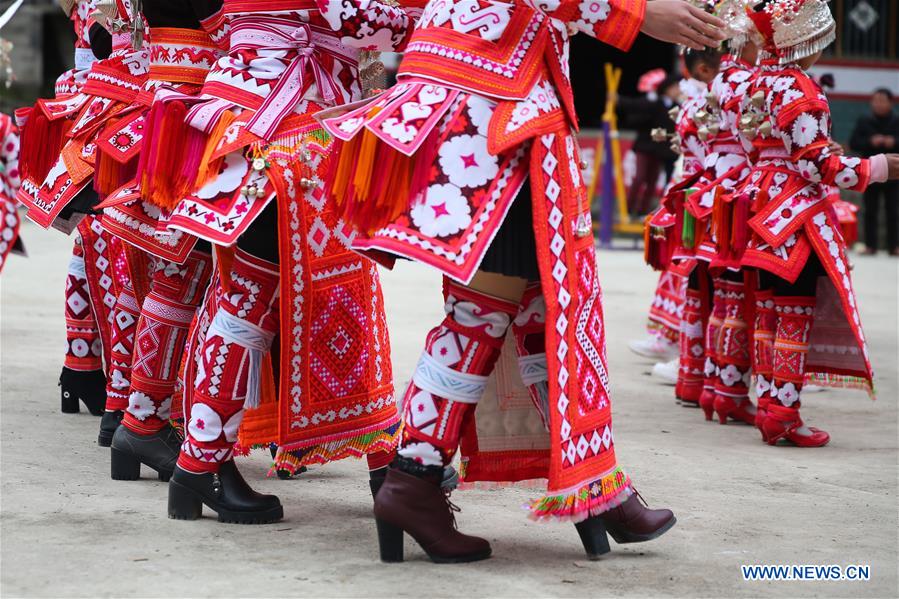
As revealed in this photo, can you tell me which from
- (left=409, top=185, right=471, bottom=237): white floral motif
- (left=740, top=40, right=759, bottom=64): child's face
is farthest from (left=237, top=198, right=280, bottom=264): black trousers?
(left=740, top=40, right=759, bottom=64): child's face

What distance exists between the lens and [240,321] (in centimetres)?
338

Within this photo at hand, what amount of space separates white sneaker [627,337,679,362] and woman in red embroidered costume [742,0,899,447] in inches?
78.0

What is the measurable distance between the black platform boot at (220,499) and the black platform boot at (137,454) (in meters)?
0.49

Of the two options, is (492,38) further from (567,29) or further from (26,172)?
(26,172)

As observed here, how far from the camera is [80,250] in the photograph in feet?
16.7

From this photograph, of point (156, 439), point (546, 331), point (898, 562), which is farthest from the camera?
point (156, 439)

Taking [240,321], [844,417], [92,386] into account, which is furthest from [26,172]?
[844,417]

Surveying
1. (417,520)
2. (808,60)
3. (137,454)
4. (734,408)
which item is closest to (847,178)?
(808,60)

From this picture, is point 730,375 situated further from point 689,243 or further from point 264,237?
point 264,237

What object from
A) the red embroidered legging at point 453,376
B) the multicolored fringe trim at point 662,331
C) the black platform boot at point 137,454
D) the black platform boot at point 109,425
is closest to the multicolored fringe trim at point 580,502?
the red embroidered legging at point 453,376

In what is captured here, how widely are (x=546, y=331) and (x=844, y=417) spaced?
3203 millimetres

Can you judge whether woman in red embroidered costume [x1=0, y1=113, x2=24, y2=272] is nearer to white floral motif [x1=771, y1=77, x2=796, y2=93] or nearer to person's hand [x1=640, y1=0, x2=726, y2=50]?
white floral motif [x1=771, y1=77, x2=796, y2=93]

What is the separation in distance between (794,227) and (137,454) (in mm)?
2573

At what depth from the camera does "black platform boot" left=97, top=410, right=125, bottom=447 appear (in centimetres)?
440
